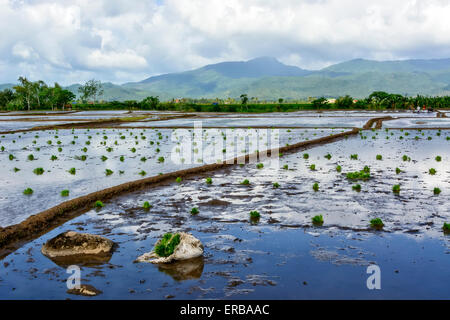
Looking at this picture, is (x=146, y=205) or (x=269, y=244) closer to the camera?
(x=269, y=244)

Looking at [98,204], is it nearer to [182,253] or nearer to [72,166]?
[182,253]

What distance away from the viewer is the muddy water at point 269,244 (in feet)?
22.1

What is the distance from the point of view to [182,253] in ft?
26.2

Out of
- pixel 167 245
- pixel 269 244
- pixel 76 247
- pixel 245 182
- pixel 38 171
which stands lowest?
pixel 269 244

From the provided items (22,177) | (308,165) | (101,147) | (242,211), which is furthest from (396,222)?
(101,147)

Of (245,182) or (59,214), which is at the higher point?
(245,182)

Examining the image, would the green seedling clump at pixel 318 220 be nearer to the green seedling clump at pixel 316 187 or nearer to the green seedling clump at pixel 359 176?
the green seedling clump at pixel 316 187

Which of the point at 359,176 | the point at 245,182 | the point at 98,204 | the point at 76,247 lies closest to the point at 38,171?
the point at 98,204

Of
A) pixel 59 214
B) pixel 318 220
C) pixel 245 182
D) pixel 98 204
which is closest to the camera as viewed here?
pixel 318 220

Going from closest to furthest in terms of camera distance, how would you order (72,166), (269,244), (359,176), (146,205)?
(269,244) → (146,205) → (359,176) → (72,166)

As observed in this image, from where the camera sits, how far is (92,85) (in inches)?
6501

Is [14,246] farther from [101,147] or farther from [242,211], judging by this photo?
[101,147]

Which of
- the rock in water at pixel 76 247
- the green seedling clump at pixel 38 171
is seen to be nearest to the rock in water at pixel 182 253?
the rock in water at pixel 76 247

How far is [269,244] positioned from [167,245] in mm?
2408
